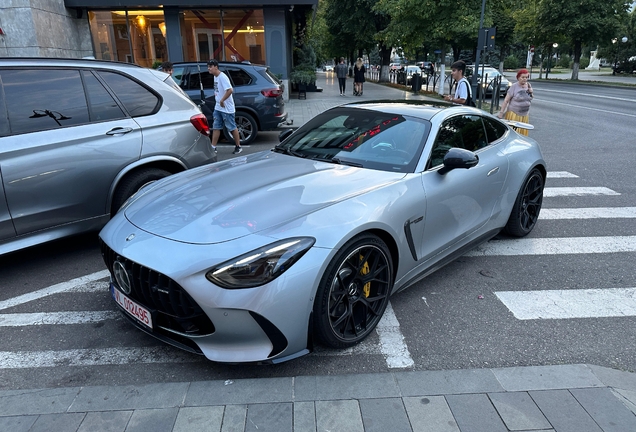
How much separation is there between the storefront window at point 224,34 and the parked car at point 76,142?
46.4ft

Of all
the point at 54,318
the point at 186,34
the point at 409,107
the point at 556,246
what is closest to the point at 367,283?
the point at 409,107

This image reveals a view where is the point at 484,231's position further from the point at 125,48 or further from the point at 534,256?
the point at 125,48

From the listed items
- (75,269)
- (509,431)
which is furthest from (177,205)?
(509,431)

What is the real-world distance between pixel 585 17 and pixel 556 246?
41347 millimetres

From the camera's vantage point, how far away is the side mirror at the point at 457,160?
3506 millimetres

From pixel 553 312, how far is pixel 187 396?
2779 millimetres

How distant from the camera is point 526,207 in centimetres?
496

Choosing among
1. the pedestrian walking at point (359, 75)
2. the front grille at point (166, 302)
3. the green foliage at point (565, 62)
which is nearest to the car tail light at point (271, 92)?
the front grille at point (166, 302)

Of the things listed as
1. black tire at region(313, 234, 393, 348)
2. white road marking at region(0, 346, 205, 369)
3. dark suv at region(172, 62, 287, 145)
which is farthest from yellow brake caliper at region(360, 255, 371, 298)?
dark suv at region(172, 62, 287, 145)

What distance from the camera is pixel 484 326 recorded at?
3.38 metres

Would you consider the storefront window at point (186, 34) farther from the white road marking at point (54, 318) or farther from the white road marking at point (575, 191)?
the white road marking at point (54, 318)

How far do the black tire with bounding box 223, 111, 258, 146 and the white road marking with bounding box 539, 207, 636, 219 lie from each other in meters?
6.67

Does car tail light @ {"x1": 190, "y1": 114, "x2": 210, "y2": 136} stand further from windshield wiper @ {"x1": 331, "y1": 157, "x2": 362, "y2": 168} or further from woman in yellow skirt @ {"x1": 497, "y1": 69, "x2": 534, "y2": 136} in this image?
woman in yellow skirt @ {"x1": 497, "y1": 69, "x2": 534, "y2": 136}

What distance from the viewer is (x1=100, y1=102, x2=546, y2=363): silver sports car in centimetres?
253
